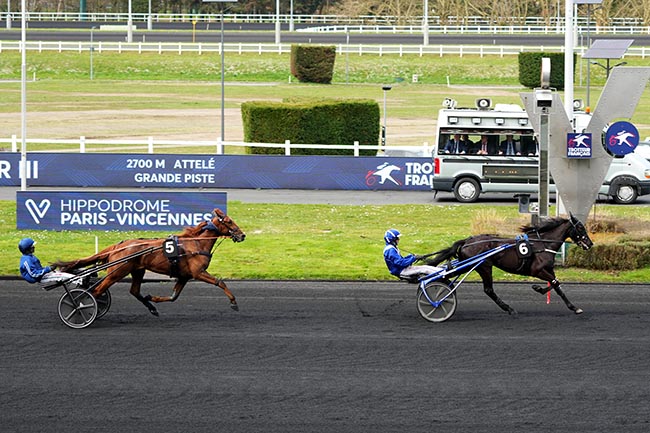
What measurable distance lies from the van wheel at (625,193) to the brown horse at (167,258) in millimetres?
16366

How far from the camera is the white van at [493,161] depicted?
2705cm

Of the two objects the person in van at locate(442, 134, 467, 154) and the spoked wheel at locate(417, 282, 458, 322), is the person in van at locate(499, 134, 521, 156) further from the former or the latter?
the spoked wheel at locate(417, 282, 458, 322)

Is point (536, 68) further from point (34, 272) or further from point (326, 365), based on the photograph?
point (326, 365)

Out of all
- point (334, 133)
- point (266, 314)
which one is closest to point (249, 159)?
point (334, 133)

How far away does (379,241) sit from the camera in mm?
20859

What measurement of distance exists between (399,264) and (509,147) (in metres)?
13.9

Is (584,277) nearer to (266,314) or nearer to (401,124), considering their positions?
(266,314)

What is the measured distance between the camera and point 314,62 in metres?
59.4

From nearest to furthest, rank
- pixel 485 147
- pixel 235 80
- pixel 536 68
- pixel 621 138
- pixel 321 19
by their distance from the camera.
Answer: pixel 621 138 → pixel 485 147 → pixel 536 68 → pixel 235 80 → pixel 321 19

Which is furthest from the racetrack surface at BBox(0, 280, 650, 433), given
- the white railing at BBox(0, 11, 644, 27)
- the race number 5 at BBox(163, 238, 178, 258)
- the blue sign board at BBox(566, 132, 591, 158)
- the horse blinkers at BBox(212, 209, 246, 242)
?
the white railing at BBox(0, 11, 644, 27)

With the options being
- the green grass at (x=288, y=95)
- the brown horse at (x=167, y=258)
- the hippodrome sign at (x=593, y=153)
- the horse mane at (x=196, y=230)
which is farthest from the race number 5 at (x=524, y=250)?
the hippodrome sign at (x=593, y=153)

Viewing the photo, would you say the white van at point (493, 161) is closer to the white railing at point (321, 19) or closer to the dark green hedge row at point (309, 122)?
the dark green hedge row at point (309, 122)

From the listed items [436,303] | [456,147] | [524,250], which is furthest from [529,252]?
[456,147]

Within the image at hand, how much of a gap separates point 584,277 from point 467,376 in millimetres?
6684
